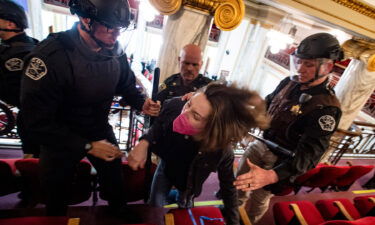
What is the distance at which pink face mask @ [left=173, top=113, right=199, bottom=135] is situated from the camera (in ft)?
4.26

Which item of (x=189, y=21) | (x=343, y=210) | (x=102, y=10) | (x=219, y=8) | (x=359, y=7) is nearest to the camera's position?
(x=102, y=10)

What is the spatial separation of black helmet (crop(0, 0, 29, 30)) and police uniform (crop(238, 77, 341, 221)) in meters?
3.10

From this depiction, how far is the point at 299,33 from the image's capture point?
12398mm

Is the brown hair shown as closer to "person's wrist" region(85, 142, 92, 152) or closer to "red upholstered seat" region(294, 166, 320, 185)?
"person's wrist" region(85, 142, 92, 152)

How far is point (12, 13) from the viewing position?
73.9 inches

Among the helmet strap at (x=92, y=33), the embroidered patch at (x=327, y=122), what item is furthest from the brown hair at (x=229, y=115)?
the helmet strap at (x=92, y=33)

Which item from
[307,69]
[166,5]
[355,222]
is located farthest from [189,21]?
[355,222]

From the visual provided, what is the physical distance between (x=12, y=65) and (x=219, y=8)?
251cm

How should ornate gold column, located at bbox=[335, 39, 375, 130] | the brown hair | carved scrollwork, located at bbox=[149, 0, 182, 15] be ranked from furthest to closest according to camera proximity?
1. ornate gold column, located at bbox=[335, 39, 375, 130]
2. carved scrollwork, located at bbox=[149, 0, 182, 15]
3. the brown hair

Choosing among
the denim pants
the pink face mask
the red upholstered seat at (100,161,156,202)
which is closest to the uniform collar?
the red upholstered seat at (100,161,156,202)

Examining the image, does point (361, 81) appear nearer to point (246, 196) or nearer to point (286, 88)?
point (286, 88)

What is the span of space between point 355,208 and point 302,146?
1.71 meters

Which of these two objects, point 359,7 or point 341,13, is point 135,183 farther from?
point 359,7

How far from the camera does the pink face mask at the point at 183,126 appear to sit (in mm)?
1300
